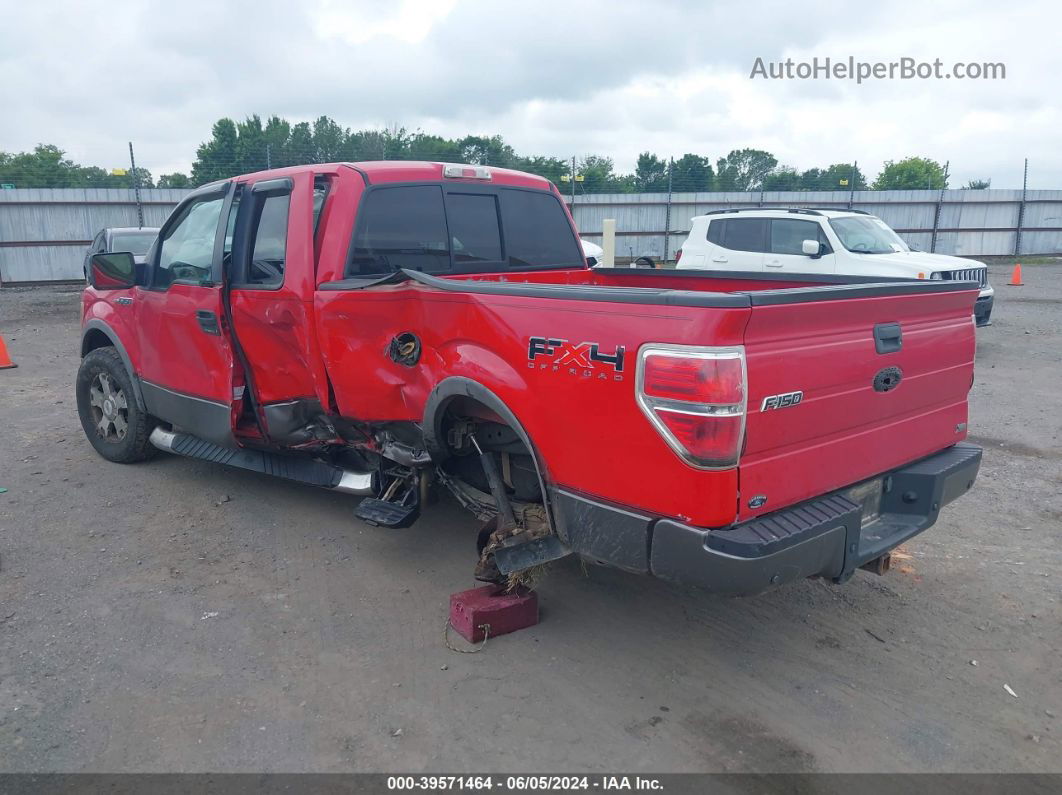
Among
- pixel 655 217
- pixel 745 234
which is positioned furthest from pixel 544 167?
pixel 745 234

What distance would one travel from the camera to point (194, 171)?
996 inches

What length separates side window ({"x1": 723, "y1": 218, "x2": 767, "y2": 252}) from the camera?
1161 centimetres

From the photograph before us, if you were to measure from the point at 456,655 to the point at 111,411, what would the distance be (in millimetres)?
3989

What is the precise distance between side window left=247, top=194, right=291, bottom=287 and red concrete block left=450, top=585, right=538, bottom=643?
6.61ft

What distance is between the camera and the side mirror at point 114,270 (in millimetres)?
5480

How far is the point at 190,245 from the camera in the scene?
5.22 meters

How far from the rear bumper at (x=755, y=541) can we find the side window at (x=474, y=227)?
6.89 feet

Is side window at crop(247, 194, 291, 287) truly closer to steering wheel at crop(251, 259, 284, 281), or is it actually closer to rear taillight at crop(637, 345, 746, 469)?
steering wheel at crop(251, 259, 284, 281)

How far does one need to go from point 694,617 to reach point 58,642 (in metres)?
2.99

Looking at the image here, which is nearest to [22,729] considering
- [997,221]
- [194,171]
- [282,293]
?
[282,293]

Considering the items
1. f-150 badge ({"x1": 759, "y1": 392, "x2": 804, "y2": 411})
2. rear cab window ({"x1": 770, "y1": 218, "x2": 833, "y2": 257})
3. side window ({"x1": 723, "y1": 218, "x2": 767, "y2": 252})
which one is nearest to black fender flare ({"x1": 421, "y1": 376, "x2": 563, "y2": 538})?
f-150 badge ({"x1": 759, "y1": 392, "x2": 804, "y2": 411})

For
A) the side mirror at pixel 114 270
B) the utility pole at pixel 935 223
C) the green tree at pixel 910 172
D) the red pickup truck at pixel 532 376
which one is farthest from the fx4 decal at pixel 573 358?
the green tree at pixel 910 172

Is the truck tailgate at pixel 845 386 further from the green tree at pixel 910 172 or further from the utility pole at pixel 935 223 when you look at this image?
the green tree at pixel 910 172

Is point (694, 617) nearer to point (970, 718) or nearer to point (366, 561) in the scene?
point (970, 718)
